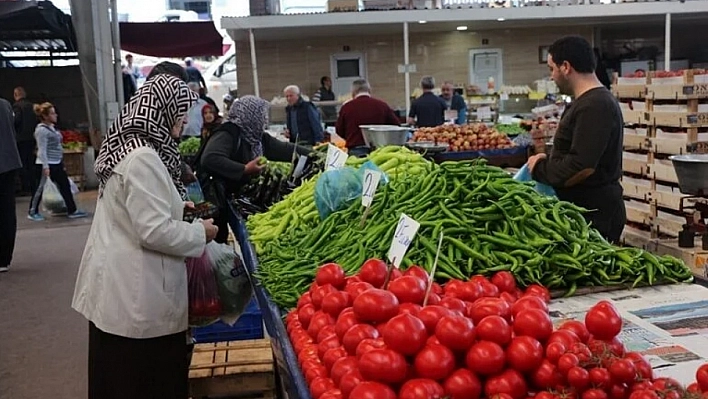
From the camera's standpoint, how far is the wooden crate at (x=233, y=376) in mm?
3715

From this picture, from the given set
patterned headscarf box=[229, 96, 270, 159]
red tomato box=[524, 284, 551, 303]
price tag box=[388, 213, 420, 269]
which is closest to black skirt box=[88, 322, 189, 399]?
price tag box=[388, 213, 420, 269]

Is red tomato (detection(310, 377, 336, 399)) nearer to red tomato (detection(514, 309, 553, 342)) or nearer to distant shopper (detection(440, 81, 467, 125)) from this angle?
red tomato (detection(514, 309, 553, 342))

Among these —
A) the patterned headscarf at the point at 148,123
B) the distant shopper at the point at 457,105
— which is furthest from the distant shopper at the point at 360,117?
Answer: the patterned headscarf at the point at 148,123

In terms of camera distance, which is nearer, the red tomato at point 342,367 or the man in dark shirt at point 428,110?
the red tomato at point 342,367

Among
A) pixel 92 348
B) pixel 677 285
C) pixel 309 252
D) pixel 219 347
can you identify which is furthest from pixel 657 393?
pixel 219 347

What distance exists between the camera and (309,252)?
331 centimetres

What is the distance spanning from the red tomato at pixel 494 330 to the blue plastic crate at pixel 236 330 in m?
2.95

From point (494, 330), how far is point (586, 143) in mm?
2270

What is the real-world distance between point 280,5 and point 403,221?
14.3 metres

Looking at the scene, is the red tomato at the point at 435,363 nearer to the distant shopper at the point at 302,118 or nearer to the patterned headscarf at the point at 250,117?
the patterned headscarf at the point at 250,117

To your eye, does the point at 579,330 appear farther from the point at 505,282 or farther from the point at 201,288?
the point at 201,288

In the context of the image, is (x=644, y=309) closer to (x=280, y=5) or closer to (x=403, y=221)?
(x=403, y=221)

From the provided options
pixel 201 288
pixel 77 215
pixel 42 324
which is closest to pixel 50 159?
pixel 77 215

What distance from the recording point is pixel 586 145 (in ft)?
12.5
